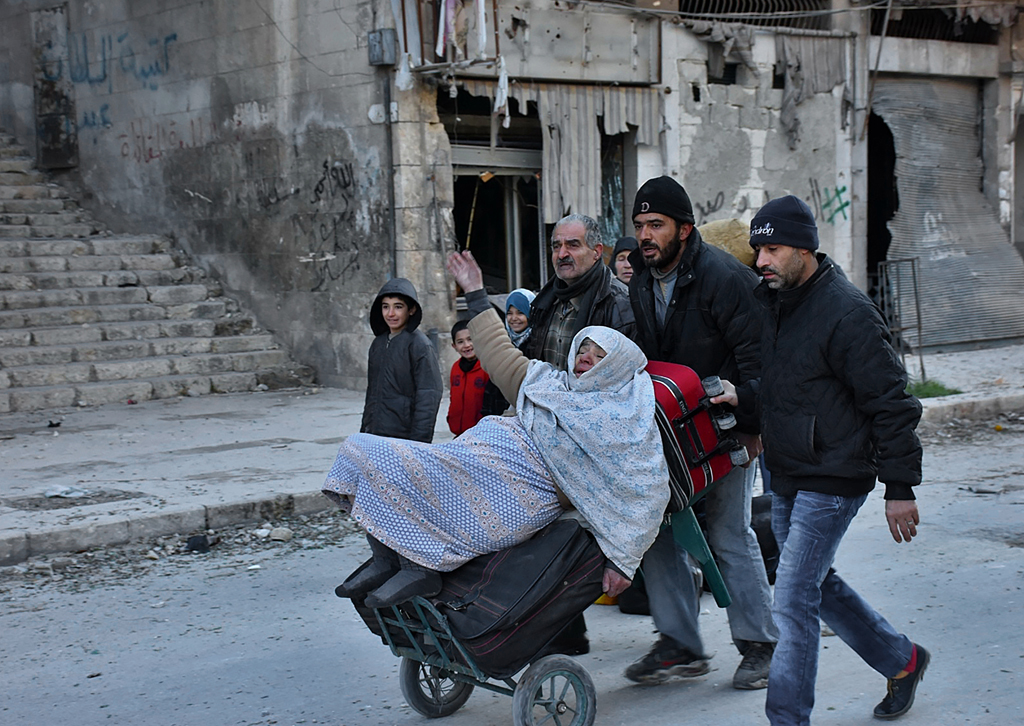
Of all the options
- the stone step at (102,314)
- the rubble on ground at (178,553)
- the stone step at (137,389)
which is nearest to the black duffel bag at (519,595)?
the rubble on ground at (178,553)

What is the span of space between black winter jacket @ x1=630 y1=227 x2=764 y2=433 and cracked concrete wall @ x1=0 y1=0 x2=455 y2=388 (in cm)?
750

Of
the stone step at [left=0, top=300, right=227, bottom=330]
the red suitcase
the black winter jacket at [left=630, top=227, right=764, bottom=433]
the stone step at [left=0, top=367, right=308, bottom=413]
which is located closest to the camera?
the red suitcase

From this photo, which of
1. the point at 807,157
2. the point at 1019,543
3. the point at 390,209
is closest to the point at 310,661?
the point at 1019,543

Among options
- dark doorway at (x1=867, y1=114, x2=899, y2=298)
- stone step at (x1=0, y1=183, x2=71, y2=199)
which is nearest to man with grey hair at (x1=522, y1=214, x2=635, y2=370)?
dark doorway at (x1=867, y1=114, x2=899, y2=298)

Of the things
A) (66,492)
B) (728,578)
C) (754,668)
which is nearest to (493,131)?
(66,492)

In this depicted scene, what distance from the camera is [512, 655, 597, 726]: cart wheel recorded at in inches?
145

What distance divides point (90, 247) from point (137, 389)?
291cm

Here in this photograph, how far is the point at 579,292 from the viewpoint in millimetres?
4480

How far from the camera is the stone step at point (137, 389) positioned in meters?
11.1

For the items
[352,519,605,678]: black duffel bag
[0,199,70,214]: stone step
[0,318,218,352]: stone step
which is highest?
[0,199,70,214]: stone step

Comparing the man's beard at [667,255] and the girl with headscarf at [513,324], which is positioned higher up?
the man's beard at [667,255]

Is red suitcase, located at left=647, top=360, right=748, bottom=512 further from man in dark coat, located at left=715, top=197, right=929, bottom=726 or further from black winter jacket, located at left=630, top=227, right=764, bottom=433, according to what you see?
man in dark coat, located at left=715, top=197, right=929, bottom=726

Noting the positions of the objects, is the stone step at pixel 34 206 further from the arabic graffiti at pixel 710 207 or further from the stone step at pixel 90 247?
the arabic graffiti at pixel 710 207

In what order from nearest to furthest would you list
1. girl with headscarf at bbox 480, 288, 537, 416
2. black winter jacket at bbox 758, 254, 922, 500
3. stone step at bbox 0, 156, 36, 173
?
black winter jacket at bbox 758, 254, 922, 500 → girl with headscarf at bbox 480, 288, 537, 416 → stone step at bbox 0, 156, 36, 173
